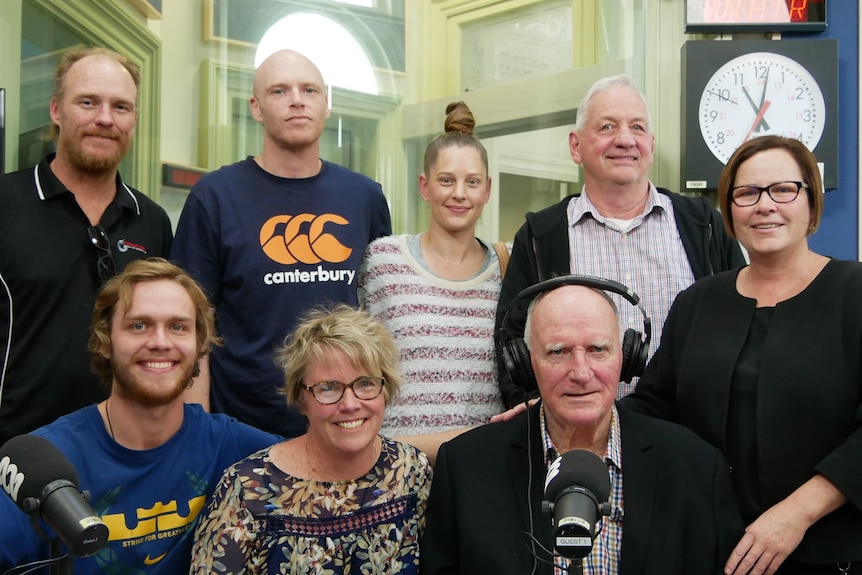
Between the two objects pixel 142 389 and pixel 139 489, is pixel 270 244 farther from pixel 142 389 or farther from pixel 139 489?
pixel 139 489

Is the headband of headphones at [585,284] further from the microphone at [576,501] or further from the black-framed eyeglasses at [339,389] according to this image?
the microphone at [576,501]

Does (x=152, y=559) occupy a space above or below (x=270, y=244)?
below

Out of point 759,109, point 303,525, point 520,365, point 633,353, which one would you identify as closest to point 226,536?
point 303,525

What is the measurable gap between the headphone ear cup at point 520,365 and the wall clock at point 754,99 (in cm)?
172

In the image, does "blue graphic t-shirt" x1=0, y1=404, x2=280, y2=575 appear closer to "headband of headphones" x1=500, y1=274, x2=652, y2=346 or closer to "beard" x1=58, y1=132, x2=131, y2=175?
"beard" x1=58, y1=132, x2=131, y2=175

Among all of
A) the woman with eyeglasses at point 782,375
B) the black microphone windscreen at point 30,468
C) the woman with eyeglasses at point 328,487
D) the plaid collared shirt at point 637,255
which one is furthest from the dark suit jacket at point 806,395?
the black microphone windscreen at point 30,468

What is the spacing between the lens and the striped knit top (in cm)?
229

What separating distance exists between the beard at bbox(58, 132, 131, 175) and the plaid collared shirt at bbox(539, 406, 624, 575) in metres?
1.34

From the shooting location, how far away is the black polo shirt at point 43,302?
7.38 ft

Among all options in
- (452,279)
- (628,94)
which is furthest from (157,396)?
(628,94)

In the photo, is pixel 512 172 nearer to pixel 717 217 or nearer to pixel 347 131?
pixel 347 131

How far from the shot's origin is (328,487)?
1.92m

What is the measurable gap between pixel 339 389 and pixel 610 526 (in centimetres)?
63

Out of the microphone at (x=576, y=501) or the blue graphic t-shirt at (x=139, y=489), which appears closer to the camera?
the microphone at (x=576, y=501)
